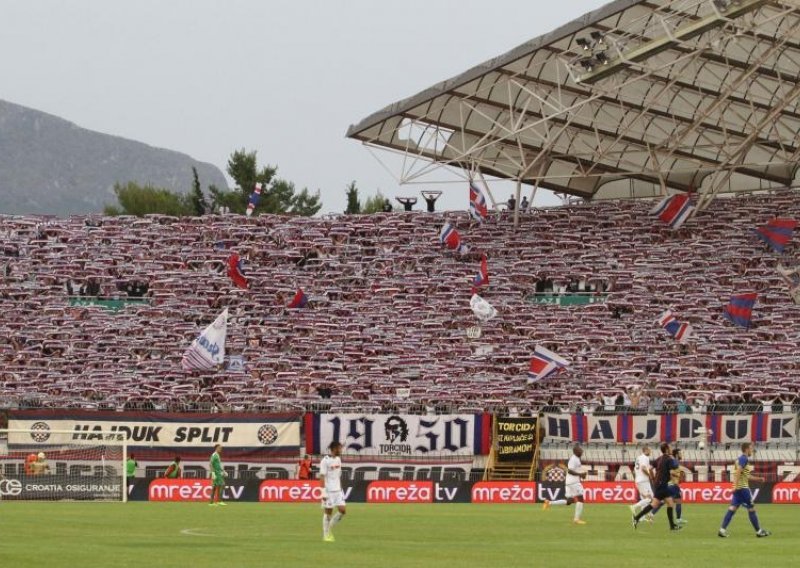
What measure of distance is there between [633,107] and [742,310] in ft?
33.6

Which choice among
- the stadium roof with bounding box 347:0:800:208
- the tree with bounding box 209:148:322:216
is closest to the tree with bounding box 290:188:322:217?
the tree with bounding box 209:148:322:216

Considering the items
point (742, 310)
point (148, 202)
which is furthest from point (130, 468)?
point (148, 202)

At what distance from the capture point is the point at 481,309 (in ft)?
205

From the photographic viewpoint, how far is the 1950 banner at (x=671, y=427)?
52.5 metres

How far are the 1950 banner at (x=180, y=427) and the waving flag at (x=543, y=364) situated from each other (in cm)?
903

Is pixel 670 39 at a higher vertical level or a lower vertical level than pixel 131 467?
higher

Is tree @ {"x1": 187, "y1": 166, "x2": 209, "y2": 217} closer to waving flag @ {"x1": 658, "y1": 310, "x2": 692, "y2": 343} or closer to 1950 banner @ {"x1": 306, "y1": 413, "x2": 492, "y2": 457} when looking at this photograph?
1950 banner @ {"x1": 306, "y1": 413, "x2": 492, "y2": 457}

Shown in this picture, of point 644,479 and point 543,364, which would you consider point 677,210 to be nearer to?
point 543,364

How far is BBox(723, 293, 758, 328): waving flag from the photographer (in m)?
61.3

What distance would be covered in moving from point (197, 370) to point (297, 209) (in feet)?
244

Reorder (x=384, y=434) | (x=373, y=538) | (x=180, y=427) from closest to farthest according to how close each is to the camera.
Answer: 1. (x=373, y=538)
2. (x=384, y=434)
3. (x=180, y=427)

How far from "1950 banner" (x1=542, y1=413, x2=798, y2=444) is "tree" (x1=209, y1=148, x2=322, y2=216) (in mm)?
71730

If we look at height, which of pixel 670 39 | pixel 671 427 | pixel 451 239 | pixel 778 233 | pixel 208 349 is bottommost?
pixel 671 427

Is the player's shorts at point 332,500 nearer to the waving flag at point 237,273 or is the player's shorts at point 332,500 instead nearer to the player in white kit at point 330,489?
the player in white kit at point 330,489
